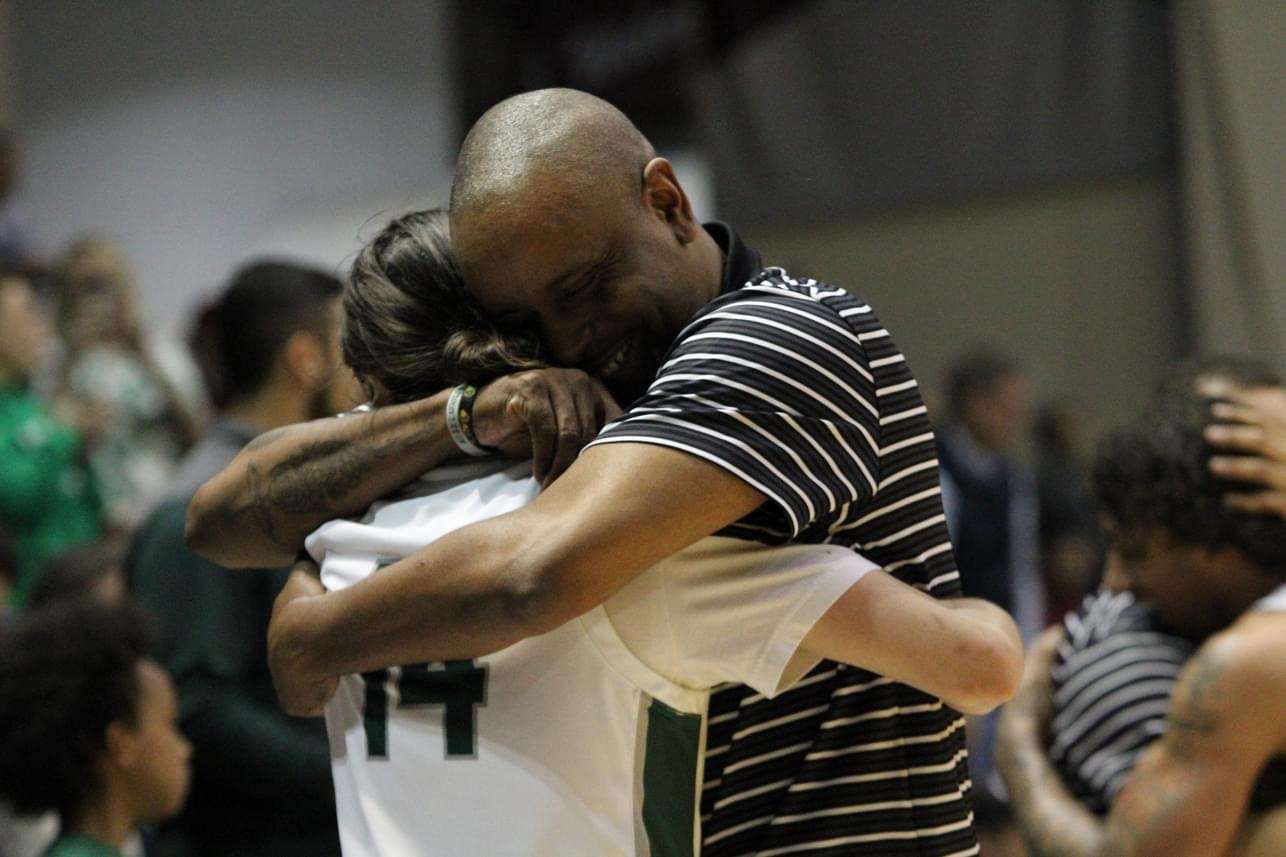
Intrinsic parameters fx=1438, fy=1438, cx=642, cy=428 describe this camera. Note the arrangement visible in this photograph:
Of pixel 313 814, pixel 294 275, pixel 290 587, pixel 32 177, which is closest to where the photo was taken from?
pixel 290 587

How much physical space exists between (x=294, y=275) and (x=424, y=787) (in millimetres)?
1702

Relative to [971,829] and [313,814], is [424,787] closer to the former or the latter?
[971,829]

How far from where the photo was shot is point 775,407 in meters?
1.30

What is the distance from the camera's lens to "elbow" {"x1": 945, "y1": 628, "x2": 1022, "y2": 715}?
1.38 m

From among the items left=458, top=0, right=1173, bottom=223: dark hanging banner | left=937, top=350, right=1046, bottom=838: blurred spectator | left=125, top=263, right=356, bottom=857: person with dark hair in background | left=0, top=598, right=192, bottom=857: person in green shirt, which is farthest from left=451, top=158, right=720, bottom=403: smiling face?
left=458, top=0, right=1173, bottom=223: dark hanging banner

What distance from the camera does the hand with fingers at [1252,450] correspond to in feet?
6.88

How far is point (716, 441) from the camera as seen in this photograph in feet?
4.17

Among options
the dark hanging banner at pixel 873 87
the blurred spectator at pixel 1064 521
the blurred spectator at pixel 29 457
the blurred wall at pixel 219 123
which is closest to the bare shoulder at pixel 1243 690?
the blurred spectator at pixel 29 457

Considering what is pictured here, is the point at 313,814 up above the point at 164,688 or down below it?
below

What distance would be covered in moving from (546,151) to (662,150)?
6.36 meters

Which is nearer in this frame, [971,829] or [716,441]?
[716,441]

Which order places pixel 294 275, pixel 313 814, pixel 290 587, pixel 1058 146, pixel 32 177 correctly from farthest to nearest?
1. pixel 32 177
2. pixel 1058 146
3. pixel 294 275
4. pixel 313 814
5. pixel 290 587

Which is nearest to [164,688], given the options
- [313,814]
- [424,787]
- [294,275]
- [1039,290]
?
[313,814]

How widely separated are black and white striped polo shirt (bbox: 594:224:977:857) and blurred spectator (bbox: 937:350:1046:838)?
403 cm
